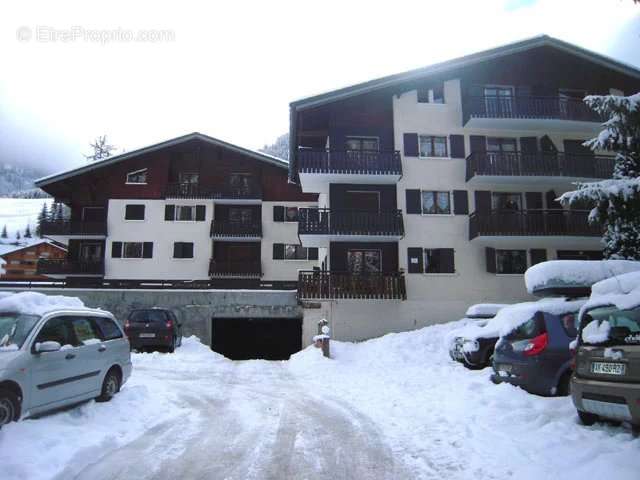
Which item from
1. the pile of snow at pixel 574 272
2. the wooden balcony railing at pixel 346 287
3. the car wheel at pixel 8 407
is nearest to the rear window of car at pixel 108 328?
the car wheel at pixel 8 407

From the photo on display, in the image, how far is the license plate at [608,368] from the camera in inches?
226

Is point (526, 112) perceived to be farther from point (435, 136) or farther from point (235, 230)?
point (235, 230)

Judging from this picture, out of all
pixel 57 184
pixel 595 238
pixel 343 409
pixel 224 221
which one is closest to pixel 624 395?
pixel 343 409

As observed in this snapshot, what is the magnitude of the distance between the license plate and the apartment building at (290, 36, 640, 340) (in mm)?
16546

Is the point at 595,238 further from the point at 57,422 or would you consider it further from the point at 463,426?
the point at 57,422

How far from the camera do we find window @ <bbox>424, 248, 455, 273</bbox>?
24.5 m

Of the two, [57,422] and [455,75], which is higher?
[455,75]

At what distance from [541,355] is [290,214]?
1115 inches

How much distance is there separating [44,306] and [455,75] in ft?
81.2

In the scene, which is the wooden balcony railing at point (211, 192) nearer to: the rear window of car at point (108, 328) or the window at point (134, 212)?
the window at point (134, 212)

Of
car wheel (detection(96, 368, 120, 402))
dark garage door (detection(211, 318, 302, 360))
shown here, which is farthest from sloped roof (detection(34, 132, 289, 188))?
car wheel (detection(96, 368, 120, 402))

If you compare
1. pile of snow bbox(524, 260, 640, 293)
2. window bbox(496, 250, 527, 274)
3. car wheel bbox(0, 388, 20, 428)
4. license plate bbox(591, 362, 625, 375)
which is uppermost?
window bbox(496, 250, 527, 274)

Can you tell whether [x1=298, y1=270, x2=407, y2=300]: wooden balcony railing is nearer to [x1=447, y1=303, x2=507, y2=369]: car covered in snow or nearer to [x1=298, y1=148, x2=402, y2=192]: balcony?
[x1=298, y1=148, x2=402, y2=192]: balcony

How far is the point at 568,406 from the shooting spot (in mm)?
7375
